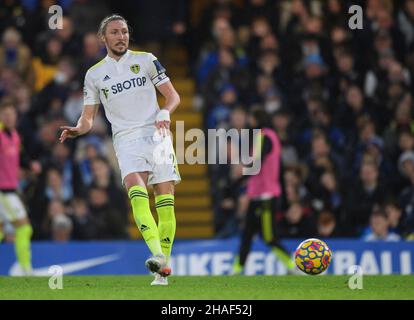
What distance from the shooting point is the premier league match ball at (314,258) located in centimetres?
1176

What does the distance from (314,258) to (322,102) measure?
300 inches

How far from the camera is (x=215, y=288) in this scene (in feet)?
35.6

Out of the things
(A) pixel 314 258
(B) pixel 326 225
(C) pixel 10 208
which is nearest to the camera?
(A) pixel 314 258

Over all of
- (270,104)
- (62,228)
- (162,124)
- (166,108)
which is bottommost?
(62,228)

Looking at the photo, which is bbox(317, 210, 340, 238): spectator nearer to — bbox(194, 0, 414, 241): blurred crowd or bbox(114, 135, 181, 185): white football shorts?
bbox(194, 0, 414, 241): blurred crowd

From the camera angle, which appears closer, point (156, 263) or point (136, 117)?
point (156, 263)

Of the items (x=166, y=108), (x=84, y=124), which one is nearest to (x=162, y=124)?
(x=166, y=108)

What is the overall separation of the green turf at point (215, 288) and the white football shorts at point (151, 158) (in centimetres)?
105

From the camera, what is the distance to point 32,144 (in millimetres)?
18391

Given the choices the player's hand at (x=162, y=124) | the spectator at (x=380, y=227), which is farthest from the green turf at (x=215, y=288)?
the spectator at (x=380, y=227)

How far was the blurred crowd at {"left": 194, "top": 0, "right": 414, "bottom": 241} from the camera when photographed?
17.3 metres

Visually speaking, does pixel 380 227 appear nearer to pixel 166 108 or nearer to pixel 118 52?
pixel 166 108

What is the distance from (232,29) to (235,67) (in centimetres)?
120
